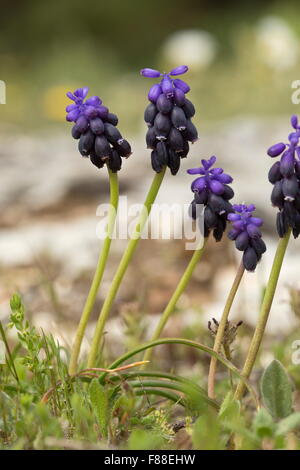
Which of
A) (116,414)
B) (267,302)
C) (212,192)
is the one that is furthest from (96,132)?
(116,414)

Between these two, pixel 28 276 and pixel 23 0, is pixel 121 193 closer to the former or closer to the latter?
pixel 28 276

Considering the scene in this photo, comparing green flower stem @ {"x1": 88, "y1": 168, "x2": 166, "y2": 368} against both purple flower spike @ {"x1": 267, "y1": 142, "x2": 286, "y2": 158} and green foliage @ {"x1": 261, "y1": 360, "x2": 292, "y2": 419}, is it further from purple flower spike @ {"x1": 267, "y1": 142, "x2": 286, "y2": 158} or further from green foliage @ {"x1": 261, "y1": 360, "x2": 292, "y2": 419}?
Answer: green foliage @ {"x1": 261, "y1": 360, "x2": 292, "y2": 419}

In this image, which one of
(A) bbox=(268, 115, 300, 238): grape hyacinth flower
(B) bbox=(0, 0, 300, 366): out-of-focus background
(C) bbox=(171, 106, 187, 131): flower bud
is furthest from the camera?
(B) bbox=(0, 0, 300, 366): out-of-focus background

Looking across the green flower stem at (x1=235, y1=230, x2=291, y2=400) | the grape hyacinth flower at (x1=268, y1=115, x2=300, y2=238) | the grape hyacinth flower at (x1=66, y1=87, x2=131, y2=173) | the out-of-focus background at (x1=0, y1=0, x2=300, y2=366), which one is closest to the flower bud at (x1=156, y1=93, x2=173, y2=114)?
the grape hyacinth flower at (x1=66, y1=87, x2=131, y2=173)

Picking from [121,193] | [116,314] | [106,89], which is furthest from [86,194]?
[106,89]

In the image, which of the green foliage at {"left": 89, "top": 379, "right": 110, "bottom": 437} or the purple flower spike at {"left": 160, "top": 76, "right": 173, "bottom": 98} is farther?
the purple flower spike at {"left": 160, "top": 76, "right": 173, "bottom": 98}

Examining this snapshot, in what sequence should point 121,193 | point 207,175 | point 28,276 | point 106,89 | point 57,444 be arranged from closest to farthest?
point 57,444
point 207,175
point 28,276
point 121,193
point 106,89
